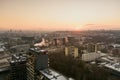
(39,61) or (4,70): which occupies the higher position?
(39,61)

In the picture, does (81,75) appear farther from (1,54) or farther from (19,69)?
(1,54)

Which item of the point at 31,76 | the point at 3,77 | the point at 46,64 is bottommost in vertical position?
the point at 3,77

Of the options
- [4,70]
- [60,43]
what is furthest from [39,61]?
[60,43]

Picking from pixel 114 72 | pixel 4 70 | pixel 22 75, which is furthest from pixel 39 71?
pixel 114 72

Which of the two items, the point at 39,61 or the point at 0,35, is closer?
the point at 39,61

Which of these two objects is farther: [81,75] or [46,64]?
[81,75]

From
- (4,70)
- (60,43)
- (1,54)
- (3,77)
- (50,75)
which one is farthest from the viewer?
(60,43)

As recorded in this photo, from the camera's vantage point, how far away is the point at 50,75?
160 inches

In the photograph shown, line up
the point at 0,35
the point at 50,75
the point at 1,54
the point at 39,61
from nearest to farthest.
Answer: the point at 50,75 → the point at 39,61 → the point at 1,54 → the point at 0,35

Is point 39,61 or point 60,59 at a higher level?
point 39,61

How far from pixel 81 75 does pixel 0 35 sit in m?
11.9

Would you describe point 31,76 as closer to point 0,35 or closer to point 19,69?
point 19,69

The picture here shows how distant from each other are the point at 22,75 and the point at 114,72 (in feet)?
11.8

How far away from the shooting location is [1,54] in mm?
9305
